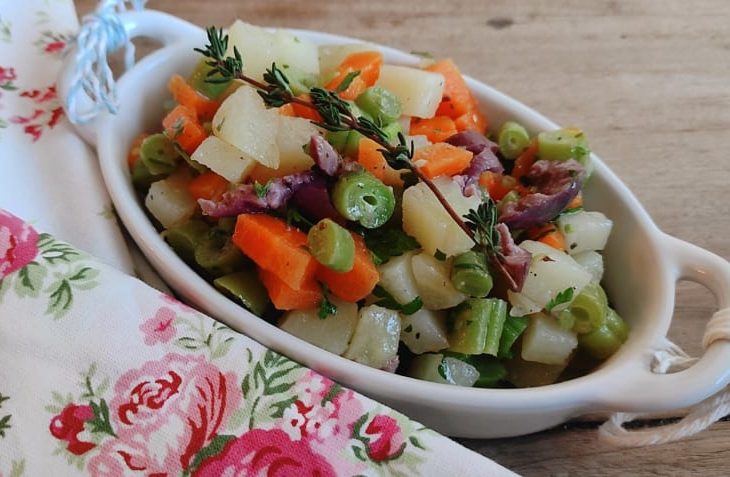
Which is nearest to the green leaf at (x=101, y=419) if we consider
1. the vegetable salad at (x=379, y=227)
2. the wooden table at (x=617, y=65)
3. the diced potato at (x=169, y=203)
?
the vegetable salad at (x=379, y=227)

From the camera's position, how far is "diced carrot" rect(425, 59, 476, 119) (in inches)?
51.2

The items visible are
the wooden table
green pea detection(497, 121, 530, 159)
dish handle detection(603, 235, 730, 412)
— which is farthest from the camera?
the wooden table

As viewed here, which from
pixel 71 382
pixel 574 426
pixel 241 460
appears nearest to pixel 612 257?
pixel 574 426

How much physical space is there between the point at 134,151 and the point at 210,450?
1.90 ft

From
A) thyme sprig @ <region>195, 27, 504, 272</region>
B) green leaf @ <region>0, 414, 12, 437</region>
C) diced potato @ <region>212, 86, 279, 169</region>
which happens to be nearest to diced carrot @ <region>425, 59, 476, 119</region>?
thyme sprig @ <region>195, 27, 504, 272</region>

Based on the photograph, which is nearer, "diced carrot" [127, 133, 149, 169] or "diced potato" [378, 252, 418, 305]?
"diced potato" [378, 252, 418, 305]

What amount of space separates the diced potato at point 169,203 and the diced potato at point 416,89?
356 millimetres

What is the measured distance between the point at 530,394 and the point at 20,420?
0.61 m

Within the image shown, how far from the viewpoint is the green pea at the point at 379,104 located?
1.17 m

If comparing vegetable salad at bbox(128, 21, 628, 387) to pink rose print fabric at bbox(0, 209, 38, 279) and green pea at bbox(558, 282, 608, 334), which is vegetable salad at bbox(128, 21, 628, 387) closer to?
green pea at bbox(558, 282, 608, 334)

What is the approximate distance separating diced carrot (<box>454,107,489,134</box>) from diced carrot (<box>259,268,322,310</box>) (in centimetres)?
41

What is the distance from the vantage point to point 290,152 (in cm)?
109

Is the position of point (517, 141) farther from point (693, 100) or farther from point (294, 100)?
point (693, 100)

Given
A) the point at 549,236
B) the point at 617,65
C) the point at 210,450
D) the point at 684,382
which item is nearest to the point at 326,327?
the point at 210,450
